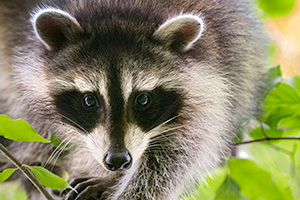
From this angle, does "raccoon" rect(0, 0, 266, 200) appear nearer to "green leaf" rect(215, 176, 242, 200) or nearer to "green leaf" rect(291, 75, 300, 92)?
"green leaf" rect(215, 176, 242, 200)

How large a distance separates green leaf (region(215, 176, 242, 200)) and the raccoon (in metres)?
0.30

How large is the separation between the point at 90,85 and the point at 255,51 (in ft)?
4.22

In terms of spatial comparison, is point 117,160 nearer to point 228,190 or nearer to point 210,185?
point 228,190

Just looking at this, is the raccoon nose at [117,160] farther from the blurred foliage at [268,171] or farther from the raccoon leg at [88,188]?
the blurred foliage at [268,171]

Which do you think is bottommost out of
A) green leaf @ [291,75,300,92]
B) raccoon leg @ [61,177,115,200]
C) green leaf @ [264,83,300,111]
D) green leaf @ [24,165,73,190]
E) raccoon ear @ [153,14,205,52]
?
raccoon leg @ [61,177,115,200]

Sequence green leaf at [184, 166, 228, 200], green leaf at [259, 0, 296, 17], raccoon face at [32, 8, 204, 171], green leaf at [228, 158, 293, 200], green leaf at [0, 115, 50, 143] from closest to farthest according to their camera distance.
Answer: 1. green leaf at [0, 115, 50, 143]
2. raccoon face at [32, 8, 204, 171]
3. green leaf at [228, 158, 293, 200]
4. green leaf at [184, 166, 228, 200]
5. green leaf at [259, 0, 296, 17]

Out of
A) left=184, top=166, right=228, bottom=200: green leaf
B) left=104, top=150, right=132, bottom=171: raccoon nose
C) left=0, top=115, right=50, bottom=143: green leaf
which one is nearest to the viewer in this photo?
left=0, top=115, right=50, bottom=143: green leaf

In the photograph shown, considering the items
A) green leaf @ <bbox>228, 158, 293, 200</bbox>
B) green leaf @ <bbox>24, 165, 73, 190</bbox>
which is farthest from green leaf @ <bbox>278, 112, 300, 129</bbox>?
green leaf @ <bbox>24, 165, 73, 190</bbox>

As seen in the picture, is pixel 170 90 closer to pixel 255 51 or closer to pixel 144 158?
pixel 144 158

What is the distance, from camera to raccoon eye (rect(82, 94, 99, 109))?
2381 millimetres

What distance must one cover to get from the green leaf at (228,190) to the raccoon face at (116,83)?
16.9 inches

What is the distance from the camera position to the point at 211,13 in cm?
284

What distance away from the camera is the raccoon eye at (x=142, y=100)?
2.38 meters

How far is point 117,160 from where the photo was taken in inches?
85.6
